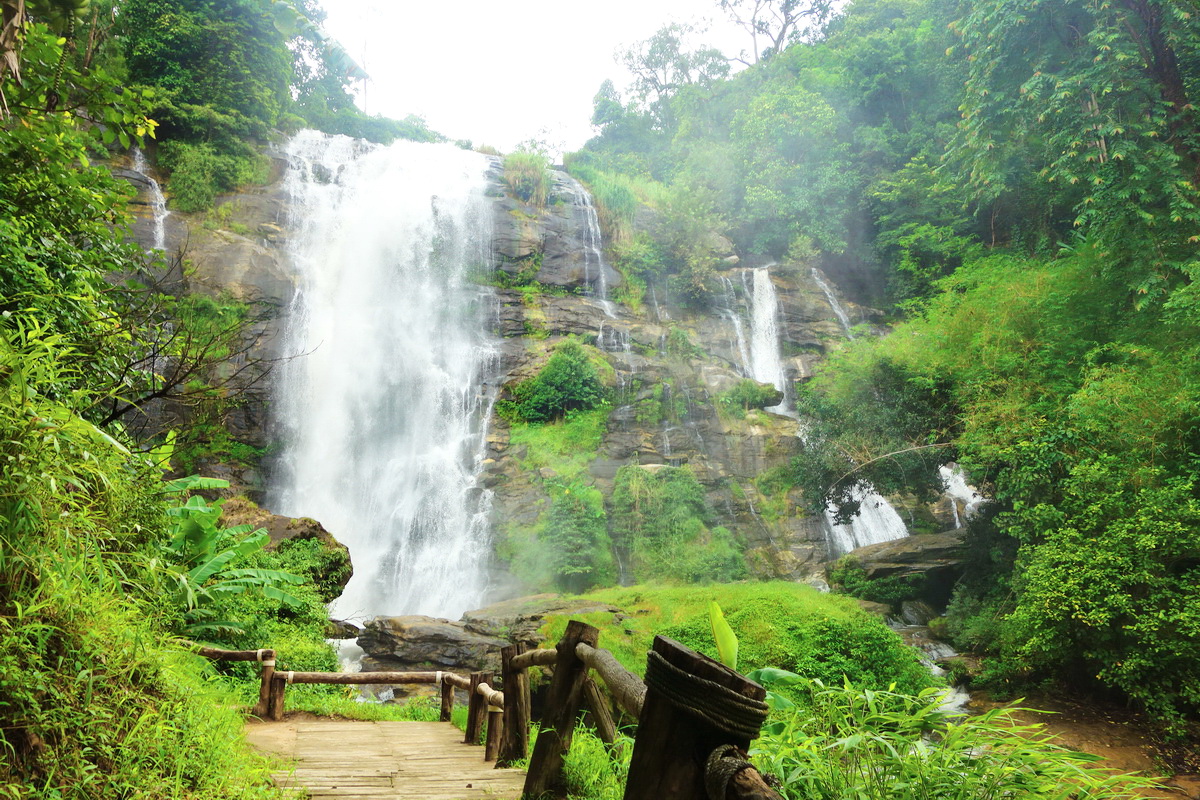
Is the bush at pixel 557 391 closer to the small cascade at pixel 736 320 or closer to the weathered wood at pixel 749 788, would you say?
the small cascade at pixel 736 320

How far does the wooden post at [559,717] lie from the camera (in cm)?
276

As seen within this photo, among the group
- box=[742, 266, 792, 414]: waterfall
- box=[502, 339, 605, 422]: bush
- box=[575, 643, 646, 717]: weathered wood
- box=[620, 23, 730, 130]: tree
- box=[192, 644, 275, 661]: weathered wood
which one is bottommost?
box=[192, 644, 275, 661]: weathered wood

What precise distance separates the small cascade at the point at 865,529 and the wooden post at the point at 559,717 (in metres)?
13.1

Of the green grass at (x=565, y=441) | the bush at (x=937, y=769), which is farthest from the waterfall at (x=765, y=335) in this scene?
the bush at (x=937, y=769)

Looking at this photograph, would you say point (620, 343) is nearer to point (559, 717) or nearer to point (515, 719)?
point (515, 719)

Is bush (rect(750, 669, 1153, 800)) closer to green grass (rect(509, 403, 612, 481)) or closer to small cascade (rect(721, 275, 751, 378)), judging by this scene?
green grass (rect(509, 403, 612, 481))

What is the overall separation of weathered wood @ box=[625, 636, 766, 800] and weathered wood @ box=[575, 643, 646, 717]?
0.58 m

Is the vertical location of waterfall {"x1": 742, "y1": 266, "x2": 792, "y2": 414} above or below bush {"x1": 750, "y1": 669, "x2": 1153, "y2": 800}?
above

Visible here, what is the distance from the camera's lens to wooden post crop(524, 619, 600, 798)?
2.76 meters

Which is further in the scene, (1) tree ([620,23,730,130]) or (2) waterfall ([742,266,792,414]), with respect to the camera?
(1) tree ([620,23,730,130])

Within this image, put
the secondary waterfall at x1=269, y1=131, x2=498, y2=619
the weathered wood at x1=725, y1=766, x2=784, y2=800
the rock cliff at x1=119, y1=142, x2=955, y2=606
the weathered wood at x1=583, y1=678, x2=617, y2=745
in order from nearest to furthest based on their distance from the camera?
the weathered wood at x1=725, y1=766, x2=784, y2=800
the weathered wood at x1=583, y1=678, x2=617, y2=745
the secondary waterfall at x1=269, y1=131, x2=498, y2=619
the rock cliff at x1=119, y1=142, x2=955, y2=606

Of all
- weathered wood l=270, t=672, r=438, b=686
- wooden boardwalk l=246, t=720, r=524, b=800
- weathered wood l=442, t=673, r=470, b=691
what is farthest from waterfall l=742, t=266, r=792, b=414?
wooden boardwalk l=246, t=720, r=524, b=800

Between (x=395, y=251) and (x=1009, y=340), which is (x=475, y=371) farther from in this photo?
(x=1009, y=340)

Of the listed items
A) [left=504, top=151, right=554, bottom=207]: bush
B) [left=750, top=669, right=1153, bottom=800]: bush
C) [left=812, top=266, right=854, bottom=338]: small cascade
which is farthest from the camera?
[left=504, top=151, right=554, bottom=207]: bush
